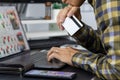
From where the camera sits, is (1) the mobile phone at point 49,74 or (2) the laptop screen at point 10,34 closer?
(1) the mobile phone at point 49,74

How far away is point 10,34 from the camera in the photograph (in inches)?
44.5

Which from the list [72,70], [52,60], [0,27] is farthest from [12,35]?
[72,70]

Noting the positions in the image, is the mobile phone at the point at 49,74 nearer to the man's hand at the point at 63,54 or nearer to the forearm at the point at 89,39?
the man's hand at the point at 63,54

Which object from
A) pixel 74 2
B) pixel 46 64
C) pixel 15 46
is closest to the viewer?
pixel 46 64

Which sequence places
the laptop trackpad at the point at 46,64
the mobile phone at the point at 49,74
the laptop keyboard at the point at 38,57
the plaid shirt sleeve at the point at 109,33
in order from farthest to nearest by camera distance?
1. the laptop keyboard at the point at 38,57
2. the laptop trackpad at the point at 46,64
3. the mobile phone at the point at 49,74
4. the plaid shirt sleeve at the point at 109,33

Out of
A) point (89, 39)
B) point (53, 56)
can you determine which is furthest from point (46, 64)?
point (89, 39)

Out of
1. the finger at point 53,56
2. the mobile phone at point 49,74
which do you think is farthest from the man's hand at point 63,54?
the mobile phone at point 49,74

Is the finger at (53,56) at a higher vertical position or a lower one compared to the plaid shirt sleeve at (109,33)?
lower

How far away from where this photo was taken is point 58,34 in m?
1.64

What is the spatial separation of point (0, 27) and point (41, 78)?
415 mm

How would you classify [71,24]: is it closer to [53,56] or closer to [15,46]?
[53,56]

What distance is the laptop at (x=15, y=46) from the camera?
908 millimetres

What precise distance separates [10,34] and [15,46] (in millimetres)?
58

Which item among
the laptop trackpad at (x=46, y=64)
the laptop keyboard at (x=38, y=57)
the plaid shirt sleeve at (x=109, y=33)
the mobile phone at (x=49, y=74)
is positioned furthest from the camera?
the laptop keyboard at (x=38, y=57)
